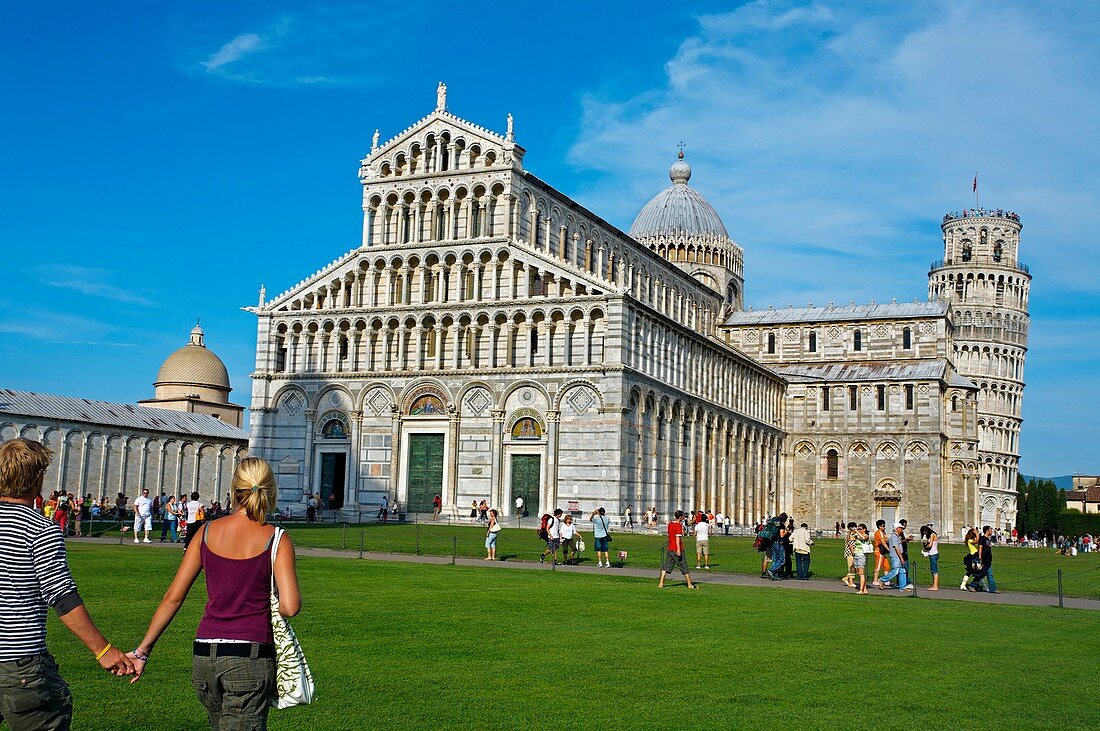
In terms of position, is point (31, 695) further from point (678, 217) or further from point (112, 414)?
point (678, 217)

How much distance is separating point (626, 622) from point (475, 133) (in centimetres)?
4784

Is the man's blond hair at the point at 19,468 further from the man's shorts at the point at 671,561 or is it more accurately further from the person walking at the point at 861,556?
the person walking at the point at 861,556

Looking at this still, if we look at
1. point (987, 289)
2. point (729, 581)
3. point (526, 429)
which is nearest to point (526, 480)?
point (526, 429)

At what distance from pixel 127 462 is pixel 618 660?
66538 mm

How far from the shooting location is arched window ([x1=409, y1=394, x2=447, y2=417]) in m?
62.8

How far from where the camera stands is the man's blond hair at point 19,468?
23.3ft

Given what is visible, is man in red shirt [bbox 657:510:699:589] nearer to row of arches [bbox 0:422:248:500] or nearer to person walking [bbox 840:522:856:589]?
person walking [bbox 840:522:856:589]

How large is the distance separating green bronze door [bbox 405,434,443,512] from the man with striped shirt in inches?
2180

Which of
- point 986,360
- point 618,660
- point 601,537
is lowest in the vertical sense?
point 618,660

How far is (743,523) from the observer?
81.2m

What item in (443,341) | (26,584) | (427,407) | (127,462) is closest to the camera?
(26,584)

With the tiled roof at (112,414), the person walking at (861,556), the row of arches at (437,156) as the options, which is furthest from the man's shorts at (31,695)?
the tiled roof at (112,414)

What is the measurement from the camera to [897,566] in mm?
29547

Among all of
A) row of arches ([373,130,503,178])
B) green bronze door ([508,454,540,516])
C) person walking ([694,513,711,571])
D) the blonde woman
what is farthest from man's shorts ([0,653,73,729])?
row of arches ([373,130,503,178])
